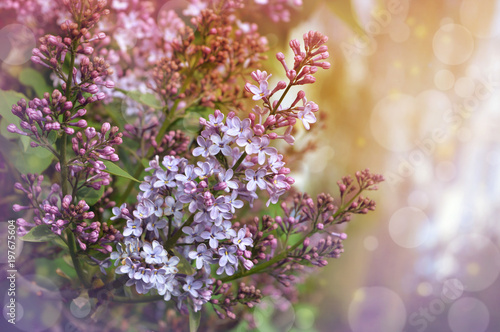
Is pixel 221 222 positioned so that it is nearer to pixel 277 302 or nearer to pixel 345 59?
pixel 277 302

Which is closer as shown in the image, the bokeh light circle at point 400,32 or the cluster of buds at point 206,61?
the cluster of buds at point 206,61

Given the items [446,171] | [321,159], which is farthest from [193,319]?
[446,171]

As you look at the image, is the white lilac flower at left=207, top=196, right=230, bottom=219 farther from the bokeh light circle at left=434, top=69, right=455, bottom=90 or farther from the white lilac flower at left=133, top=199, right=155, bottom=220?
the bokeh light circle at left=434, top=69, right=455, bottom=90

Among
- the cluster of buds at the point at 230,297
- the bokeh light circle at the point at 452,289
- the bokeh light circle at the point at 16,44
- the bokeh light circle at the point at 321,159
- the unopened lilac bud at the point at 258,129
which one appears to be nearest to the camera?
the unopened lilac bud at the point at 258,129

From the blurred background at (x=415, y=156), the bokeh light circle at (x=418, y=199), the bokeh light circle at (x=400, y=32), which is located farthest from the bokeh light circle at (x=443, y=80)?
the bokeh light circle at (x=418, y=199)

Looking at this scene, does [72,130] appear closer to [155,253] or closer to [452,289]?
[155,253]

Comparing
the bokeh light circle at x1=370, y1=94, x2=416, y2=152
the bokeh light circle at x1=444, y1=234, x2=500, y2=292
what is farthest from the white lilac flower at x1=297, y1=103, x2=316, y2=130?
the bokeh light circle at x1=444, y1=234, x2=500, y2=292

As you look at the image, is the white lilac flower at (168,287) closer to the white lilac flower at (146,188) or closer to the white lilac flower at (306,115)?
the white lilac flower at (146,188)
